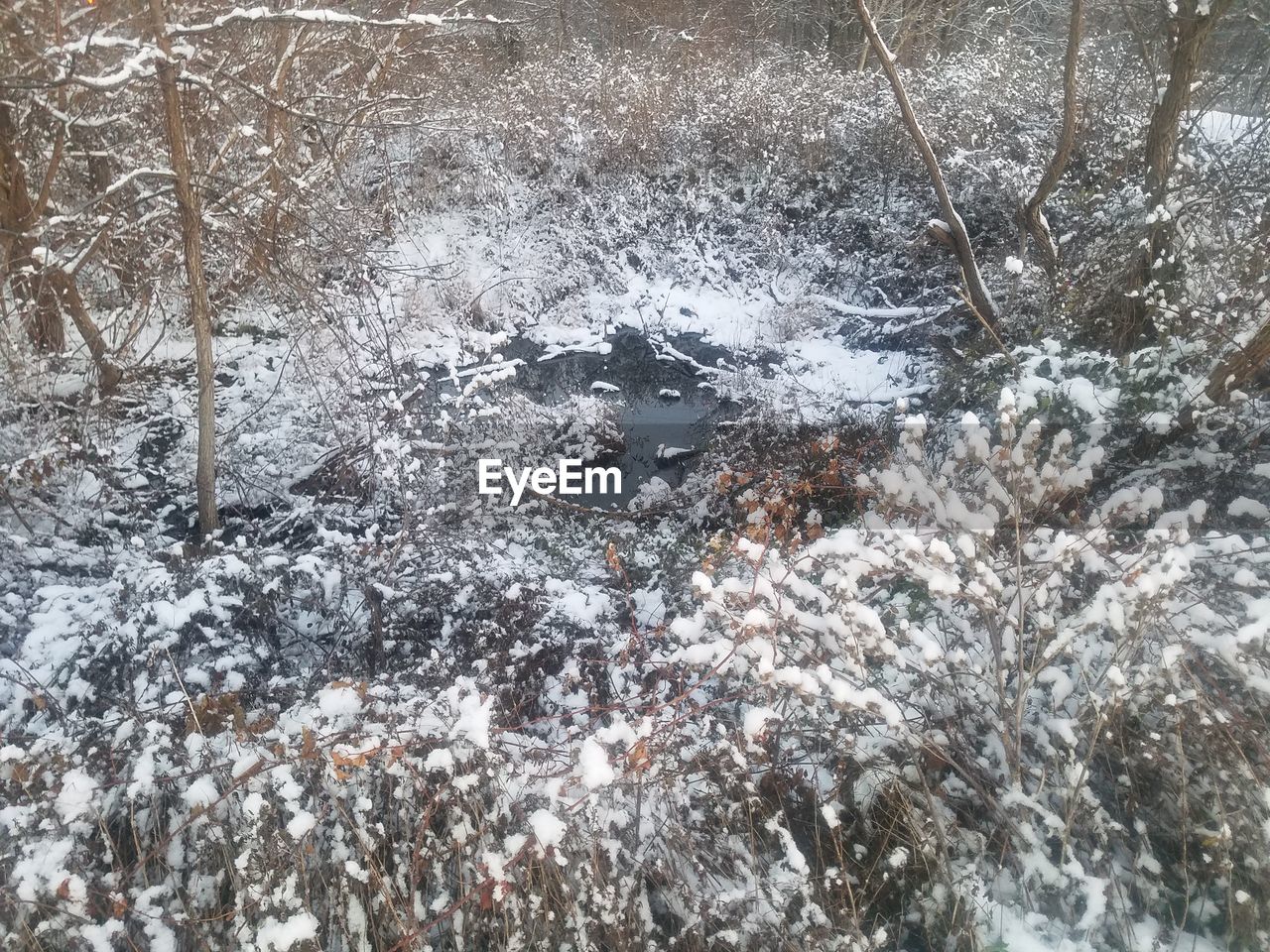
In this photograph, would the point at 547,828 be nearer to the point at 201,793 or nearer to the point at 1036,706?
the point at 201,793

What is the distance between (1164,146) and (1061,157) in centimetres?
91

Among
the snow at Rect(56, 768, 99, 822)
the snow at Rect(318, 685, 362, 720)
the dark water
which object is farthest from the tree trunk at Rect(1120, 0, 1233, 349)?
the snow at Rect(56, 768, 99, 822)

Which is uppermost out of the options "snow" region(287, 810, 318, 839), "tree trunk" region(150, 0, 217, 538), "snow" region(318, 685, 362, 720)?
"tree trunk" region(150, 0, 217, 538)

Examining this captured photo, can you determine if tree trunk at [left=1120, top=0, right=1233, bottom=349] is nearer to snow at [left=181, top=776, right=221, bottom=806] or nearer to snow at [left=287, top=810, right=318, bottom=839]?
snow at [left=287, top=810, right=318, bottom=839]

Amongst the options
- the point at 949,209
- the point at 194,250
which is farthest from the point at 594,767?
the point at 949,209

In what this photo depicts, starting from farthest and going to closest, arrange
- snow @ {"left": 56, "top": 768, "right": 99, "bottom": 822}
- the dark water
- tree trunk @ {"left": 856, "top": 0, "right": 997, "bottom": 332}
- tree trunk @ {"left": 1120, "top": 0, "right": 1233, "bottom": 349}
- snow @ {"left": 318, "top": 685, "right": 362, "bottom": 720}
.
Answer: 1. the dark water
2. tree trunk @ {"left": 856, "top": 0, "right": 997, "bottom": 332}
3. tree trunk @ {"left": 1120, "top": 0, "right": 1233, "bottom": 349}
4. snow @ {"left": 318, "top": 685, "right": 362, "bottom": 720}
5. snow @ {"left": 56, "top": 768, "right": 99, "bottom": 822}

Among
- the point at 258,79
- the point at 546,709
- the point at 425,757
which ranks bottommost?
the point at 546,709

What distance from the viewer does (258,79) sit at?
15.0ft

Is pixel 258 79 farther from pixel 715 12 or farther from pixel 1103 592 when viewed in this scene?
pixel 715 12

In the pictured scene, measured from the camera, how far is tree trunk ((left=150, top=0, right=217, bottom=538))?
10.2 feet

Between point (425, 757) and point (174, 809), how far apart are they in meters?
0.83

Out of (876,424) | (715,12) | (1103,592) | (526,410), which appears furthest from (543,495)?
(715,12)

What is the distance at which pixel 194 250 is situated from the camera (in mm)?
3578

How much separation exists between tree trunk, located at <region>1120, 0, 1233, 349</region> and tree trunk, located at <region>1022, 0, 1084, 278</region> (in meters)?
0.68
